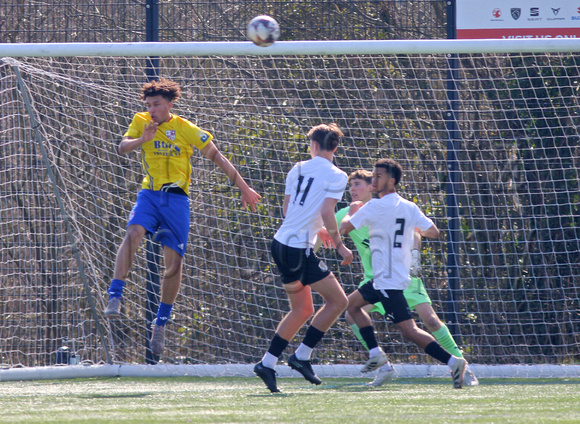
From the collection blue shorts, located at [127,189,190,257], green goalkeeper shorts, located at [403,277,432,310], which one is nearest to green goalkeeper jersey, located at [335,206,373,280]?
green goalkeeper shorts, located at [403,277,432,310]

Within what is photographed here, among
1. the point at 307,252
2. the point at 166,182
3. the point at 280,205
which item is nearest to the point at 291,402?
the point at 307,252

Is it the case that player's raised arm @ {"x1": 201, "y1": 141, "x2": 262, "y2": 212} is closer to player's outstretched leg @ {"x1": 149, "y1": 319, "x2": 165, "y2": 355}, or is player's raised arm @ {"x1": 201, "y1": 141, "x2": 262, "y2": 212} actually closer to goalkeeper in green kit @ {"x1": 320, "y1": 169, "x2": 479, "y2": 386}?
goalkeeper in green kit @ {"x1": 320, "y1": 169, "x2": 479, "y2": 386}

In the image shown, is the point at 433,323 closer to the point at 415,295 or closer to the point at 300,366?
the point at 415,295

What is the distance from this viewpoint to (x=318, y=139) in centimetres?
509

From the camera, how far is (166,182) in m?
5.57

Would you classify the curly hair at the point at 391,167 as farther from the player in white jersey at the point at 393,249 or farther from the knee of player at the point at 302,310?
the knee of player at the point at 302,310

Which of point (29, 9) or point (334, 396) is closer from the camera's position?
point (334, 396)

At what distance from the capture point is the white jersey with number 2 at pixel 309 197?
16.3ft

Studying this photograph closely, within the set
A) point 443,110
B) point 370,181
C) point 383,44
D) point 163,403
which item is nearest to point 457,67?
point 443,110

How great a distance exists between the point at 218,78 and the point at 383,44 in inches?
73.3

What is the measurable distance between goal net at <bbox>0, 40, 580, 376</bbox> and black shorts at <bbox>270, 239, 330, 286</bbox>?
2360mm

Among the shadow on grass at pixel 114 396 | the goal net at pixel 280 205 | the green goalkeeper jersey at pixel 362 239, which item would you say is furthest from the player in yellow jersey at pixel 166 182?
the goal net at pixel 280 205

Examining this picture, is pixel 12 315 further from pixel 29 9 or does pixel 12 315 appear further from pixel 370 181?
pixel 370 181

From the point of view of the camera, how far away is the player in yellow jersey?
551cm
